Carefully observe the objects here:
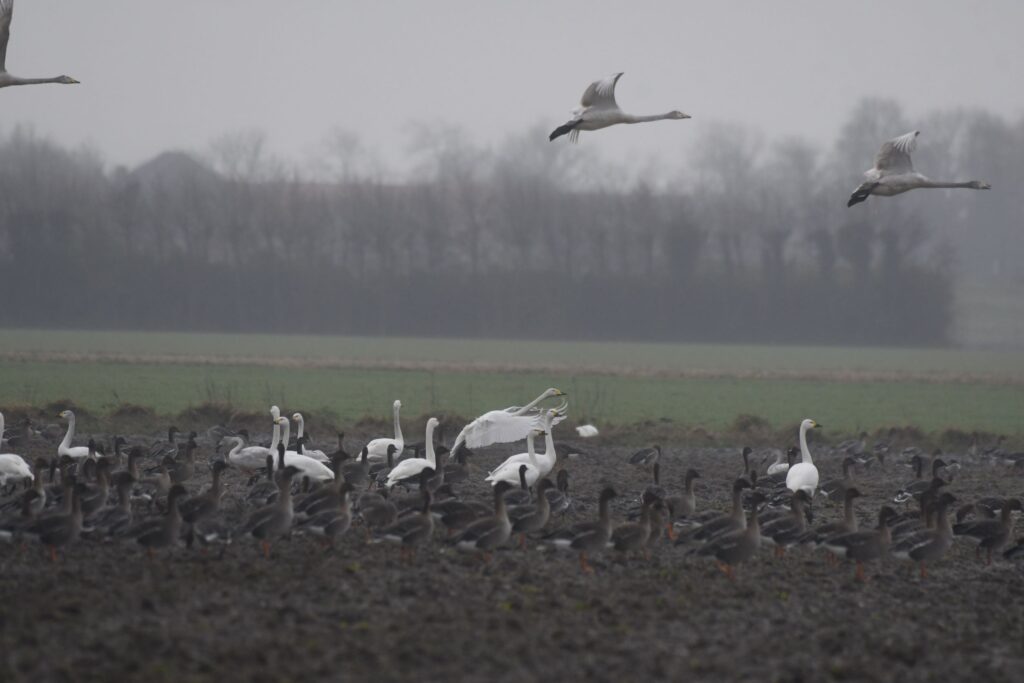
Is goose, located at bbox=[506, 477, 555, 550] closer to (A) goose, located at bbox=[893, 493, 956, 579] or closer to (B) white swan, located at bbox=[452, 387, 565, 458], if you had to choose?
(A) goose, located at bbox=[893, 493, 956, 579]

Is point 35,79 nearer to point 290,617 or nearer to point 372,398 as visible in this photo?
point 290,617

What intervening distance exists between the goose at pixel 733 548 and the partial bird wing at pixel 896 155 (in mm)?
6503

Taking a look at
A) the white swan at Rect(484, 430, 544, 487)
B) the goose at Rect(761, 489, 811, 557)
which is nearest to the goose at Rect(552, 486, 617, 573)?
the goose at Rect(761, 489, 811, 557)

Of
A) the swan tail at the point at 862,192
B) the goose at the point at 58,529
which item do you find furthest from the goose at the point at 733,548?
the goose at the point at 58,529

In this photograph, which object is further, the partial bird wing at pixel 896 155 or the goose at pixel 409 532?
the partial bird wing at pixel 896 155

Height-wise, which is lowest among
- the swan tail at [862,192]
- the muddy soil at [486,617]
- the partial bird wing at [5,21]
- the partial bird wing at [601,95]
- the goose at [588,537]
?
the muddy soil at [486,617]

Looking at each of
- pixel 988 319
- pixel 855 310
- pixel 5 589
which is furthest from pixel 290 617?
pixel 988 319

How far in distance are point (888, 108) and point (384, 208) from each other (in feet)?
130

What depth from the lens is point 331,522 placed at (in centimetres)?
1067

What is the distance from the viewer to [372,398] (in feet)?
100.0

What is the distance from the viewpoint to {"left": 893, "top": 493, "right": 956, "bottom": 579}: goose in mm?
10859

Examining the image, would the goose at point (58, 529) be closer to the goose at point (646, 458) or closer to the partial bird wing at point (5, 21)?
the partial bird wing at point (5, 21)

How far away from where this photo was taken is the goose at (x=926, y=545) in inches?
428

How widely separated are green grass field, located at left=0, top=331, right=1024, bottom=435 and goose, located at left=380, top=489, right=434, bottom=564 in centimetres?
1495
